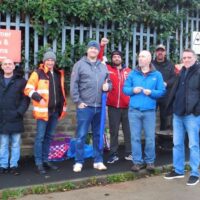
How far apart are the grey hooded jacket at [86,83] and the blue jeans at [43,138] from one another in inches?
20.1

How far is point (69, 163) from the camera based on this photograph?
24.3ft

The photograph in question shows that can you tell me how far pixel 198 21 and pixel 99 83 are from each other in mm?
4271

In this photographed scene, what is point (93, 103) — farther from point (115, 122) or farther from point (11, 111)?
point (11, 111)

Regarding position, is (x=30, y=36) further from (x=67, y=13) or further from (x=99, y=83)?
(x=99, y=83)

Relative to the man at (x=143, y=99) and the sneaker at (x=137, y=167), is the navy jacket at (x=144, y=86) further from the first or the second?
the sneaker at (x=137, y=167)

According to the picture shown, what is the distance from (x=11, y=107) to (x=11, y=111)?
6 centimetres

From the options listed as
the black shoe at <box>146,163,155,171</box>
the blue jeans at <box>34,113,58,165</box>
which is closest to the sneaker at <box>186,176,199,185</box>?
the black shoe at <box>146,163,155,171</box>

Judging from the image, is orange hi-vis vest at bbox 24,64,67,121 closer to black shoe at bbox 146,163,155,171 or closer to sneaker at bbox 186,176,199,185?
black shoe at bbox 146,163,155,171

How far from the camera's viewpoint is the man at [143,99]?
678 cm

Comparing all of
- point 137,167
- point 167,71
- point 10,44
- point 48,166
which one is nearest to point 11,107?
point 48,166

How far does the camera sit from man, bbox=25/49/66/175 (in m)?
6.62

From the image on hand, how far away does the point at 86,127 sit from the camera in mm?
6852

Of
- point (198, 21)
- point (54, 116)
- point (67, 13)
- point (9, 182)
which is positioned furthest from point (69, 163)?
point (198, 21)

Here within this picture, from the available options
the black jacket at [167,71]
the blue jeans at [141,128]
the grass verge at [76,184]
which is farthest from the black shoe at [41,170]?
the black jacket at [167,71]
